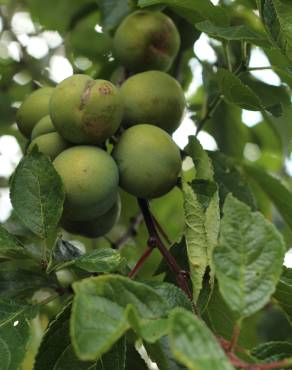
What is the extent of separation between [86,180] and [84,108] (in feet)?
0.48

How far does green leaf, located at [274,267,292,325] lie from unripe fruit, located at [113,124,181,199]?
33 centimetres

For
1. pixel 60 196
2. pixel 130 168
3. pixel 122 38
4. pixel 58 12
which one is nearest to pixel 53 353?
pixel 60 196

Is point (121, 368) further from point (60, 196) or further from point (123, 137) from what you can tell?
point (123, 137)

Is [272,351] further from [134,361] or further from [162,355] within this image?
[134,361]

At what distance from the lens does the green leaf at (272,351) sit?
3.17ft

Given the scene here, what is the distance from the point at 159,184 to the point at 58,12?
0.93 m

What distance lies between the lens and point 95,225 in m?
1.45

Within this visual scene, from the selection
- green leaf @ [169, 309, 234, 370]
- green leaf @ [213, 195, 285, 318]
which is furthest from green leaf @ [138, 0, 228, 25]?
green leaf @ [169, 309, 234, 370]

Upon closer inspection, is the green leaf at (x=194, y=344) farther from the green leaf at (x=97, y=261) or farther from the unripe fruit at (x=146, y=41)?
the unripe fruit at (x=146, y=41)

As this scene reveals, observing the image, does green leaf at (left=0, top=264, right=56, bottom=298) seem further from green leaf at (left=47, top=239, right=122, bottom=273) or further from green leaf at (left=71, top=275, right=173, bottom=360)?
green leaf at (left=71, top=275, right=173, bottom=360)

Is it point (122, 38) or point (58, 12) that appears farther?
point (58, 12)

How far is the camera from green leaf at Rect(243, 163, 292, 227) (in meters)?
1.59

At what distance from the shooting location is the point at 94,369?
45.7 inches

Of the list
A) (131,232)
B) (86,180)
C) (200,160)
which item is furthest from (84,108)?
(131,232)
